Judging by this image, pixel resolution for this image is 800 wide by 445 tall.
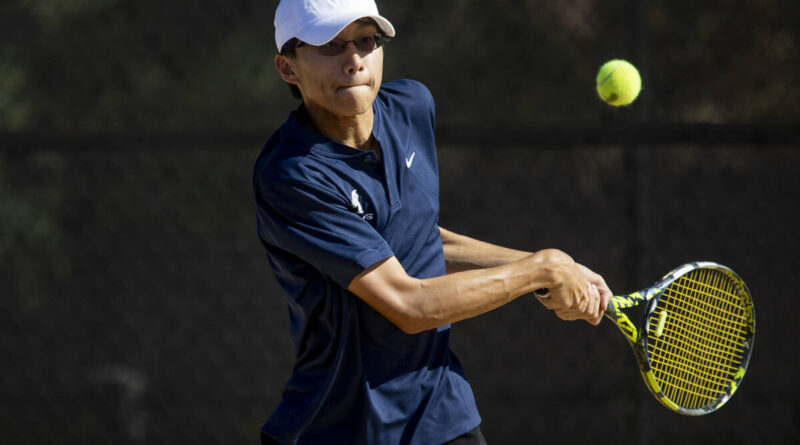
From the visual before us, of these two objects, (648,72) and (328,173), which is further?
(648,72)

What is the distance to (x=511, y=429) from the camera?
13.4 ft

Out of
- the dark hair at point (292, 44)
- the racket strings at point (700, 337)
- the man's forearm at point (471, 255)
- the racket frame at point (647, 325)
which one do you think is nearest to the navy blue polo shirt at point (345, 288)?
the dark hair at point (292, 44)

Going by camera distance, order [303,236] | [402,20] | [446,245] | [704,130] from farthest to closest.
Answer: [402,20] → [704,130] → [446,245] → [303,236]

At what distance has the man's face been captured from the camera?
218 centimetres

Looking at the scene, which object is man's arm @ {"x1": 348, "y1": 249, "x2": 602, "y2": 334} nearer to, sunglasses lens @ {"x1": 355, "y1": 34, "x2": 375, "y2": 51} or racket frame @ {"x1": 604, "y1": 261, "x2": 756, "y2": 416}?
racket frame @ {"x1": 604, "y1": 261, "x2": 756, "y2": 416}

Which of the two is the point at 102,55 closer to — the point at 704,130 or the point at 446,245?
the point at 446,245

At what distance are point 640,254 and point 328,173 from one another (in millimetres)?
2186

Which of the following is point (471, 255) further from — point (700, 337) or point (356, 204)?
point (700, 337)

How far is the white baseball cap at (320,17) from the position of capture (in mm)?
2133

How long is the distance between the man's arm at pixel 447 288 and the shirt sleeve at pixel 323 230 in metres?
0.04

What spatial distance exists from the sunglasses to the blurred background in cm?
178

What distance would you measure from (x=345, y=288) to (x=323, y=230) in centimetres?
14

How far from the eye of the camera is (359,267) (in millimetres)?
2031

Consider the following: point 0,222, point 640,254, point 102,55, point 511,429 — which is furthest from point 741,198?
point 0,222
